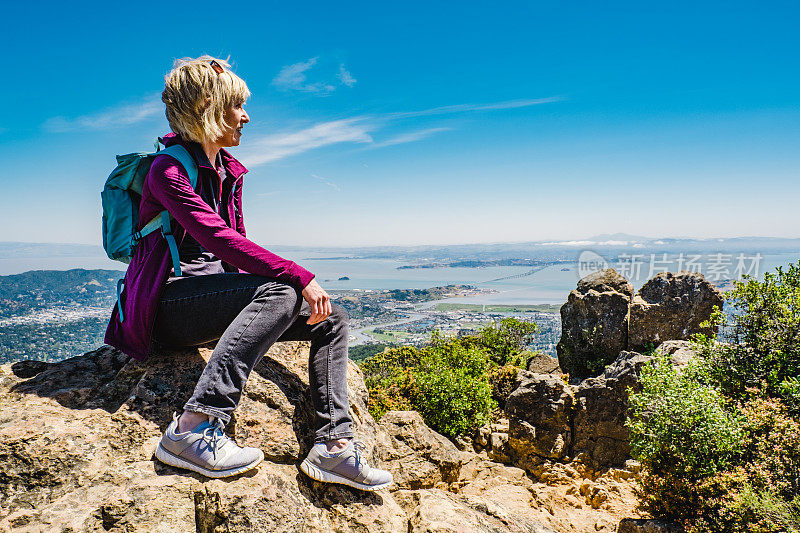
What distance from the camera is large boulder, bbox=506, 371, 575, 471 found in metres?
11.0

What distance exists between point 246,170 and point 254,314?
136cm

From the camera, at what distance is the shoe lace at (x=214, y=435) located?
269cm

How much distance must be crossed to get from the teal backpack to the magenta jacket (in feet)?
0.18

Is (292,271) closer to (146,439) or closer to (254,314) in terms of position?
(254,314)

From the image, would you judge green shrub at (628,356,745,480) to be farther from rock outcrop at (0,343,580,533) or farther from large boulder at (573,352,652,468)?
rock outcrop at (0,343,580,533)

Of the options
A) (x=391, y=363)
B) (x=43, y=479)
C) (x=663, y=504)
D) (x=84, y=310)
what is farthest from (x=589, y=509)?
(x=84, y=310)

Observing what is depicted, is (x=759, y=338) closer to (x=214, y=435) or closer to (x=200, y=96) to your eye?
(x=214, y=435)

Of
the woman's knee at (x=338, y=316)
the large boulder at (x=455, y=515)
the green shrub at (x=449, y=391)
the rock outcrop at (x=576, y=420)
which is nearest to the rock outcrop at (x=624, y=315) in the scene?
the green shrub at (x=449, y=391)

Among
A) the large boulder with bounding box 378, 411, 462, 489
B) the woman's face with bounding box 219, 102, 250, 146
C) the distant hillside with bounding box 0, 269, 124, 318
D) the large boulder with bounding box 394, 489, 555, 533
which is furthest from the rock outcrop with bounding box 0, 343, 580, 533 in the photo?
the distant hillside with bounding box 0, 269, 124, 318

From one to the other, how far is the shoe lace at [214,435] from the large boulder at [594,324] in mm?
17817

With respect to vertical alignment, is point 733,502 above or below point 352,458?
below

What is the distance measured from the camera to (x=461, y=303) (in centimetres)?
11838

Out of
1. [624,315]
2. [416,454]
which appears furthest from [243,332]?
[624,315]

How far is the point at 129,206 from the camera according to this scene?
3.25 metres
